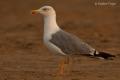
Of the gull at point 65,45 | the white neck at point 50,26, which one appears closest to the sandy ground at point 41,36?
the gull at point 65,45

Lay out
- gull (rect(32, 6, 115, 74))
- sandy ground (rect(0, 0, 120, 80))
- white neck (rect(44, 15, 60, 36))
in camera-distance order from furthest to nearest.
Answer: sandy ground (rect(0, 0, 120, 80))
white neck (rect(44, 15, 60, 36))
gull (rect(32, 6, 115, 74))

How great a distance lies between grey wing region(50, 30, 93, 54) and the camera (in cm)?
1095

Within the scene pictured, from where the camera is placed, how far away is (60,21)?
21.2m

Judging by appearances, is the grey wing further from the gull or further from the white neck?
the white neck

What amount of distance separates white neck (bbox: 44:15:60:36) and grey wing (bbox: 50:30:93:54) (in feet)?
0.53

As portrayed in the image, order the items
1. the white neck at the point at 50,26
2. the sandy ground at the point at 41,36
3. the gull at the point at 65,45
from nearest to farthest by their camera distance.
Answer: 1. the gull at the point at 65,45
2. the white neck at the point at 50,26
3. the sandy ground at the point at 41,36

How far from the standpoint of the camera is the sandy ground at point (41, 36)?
37.9 ft

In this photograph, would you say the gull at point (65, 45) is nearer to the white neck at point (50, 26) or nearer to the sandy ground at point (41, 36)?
the white neck at point (50, 26)

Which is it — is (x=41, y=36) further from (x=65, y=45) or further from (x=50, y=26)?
Result: (x=65, y=45)

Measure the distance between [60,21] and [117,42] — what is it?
5.72 m

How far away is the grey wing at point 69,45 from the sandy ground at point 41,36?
0.48 metres

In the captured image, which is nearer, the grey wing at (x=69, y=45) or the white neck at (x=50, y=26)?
the grey wing at (x=69, y=45)

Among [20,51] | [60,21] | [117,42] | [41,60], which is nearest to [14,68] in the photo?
[41,60]

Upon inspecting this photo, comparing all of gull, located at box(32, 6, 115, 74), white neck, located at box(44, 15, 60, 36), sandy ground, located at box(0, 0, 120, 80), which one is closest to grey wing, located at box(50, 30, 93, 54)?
gull, located at box(32, 6, 115, 74)
